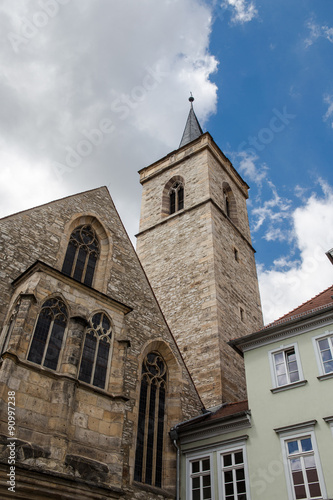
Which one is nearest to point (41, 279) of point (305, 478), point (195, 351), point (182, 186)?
point (305, 478)

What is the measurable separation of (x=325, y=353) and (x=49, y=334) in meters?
6.08

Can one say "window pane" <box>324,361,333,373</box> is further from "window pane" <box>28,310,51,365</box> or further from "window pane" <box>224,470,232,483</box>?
"window pane" <box>28,310,51,365</box>

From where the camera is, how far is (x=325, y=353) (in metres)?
9.91

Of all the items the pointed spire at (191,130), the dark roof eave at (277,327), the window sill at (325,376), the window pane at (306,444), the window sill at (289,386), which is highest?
the pointed spire at (191,130)

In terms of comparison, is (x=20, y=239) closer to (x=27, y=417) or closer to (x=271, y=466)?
(x=27, y=417)

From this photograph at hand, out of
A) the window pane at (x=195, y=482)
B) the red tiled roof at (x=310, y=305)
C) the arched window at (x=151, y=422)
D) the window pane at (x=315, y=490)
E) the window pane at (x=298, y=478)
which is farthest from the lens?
the red tiled roof at (x=310, y=305)

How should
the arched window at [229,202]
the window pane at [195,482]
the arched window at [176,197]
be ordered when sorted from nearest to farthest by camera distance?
the window pane at [195,482], the arched window at [176,197], the arched window at [229,202]

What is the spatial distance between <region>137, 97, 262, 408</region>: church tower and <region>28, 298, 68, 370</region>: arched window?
6.89 m

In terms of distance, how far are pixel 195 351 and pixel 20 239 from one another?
317 inches

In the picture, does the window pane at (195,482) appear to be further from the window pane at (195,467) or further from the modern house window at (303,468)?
the modern house window at (303,468)

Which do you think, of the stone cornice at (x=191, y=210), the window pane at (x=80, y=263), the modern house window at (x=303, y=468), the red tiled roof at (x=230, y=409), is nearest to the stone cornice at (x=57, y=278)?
the window pane at (x=80, y=263)

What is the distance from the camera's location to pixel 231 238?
22516 mm

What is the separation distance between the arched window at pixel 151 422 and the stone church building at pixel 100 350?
28 millimetres

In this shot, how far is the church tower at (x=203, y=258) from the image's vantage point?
1619 centimetres
